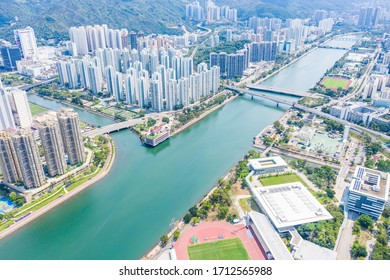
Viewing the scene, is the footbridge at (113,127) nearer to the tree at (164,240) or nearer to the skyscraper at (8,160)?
the skyscraper at (8,160)

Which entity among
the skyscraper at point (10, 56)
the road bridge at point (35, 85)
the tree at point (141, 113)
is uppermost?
the skyscraper at point (10, 56)

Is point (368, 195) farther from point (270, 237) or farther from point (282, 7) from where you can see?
point (282, 7)

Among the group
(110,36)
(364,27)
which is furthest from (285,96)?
(364,27)

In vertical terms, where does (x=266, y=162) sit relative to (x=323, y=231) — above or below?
above

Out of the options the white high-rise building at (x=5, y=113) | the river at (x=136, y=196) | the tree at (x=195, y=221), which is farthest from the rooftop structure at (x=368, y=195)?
the white high-rise building at (x=5, y=113)

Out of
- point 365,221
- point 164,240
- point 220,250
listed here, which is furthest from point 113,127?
point 365,221

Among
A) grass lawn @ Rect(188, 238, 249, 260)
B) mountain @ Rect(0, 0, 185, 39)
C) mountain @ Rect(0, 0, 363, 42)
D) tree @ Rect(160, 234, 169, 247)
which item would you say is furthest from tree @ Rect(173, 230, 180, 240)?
mountain @ Rect(0, 0, 363, 42)
